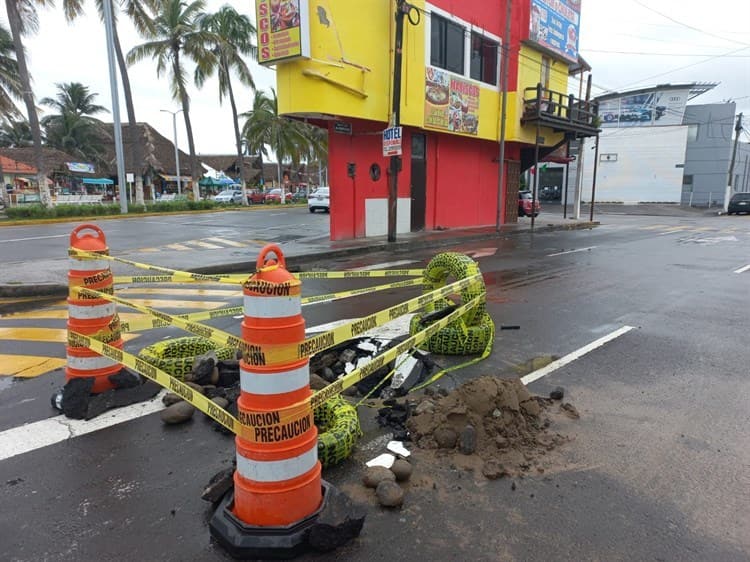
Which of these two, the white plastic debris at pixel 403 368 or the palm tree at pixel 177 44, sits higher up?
the palm tree at pixel 177 44

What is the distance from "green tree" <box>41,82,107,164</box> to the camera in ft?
199

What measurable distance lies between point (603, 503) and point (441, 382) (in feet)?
6.22

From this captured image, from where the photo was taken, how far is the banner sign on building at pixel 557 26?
21922 millimetres

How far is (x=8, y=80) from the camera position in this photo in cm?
3130

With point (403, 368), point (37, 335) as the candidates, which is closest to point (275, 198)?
point (37, 335)

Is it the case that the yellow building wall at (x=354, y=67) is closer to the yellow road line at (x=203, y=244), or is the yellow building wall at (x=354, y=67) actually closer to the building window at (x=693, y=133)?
the yellow road line at (x=203, y=244)

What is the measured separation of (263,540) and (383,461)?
3.38ft

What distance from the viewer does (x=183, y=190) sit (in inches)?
2502

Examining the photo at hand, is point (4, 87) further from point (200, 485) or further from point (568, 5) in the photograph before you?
point (200, 485)

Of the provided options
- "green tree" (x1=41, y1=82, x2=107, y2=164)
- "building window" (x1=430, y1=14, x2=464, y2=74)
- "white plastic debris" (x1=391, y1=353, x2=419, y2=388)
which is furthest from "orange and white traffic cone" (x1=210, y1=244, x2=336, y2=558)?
"green tree" (x1=41, y1=82, x2=107, y2=164)

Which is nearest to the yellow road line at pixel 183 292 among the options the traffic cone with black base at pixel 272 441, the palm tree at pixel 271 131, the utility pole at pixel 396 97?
the traffic cone with black base at pixel 272 441

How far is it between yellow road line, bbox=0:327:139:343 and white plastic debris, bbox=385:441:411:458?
3865 millimetres

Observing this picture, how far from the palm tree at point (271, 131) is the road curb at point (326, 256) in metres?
30.7

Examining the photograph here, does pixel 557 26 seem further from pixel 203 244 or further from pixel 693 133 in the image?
pixel 693 133
